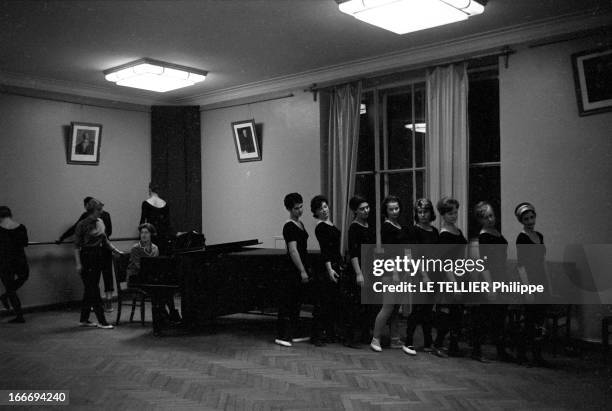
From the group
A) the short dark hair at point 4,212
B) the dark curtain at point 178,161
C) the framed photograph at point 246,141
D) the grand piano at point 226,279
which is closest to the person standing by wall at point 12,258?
the short dark hair at point 4,212

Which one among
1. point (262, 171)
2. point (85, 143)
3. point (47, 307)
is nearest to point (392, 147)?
point (262, 171)

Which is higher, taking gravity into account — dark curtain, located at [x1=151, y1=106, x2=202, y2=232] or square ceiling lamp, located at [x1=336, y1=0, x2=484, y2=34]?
square ceiling lamp, located at [x1=336, y1=0, x2=484, y2=34]

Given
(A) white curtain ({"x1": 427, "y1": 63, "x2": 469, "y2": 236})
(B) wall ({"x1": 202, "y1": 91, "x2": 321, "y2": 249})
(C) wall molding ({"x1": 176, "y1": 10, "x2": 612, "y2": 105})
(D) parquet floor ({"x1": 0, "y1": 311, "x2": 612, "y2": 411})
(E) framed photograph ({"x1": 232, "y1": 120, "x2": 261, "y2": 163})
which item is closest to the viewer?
(D) parquet floor ({"x1": 0, "y1": 311, "x2": 612, "y2": 411})

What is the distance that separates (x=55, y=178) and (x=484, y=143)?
539 centimetres

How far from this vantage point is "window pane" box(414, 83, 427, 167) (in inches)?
266

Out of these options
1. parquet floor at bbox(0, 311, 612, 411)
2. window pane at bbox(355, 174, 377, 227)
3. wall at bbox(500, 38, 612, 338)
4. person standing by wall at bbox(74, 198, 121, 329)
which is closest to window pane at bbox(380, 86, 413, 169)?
window pane at bbox(355, 174, 377, 227)

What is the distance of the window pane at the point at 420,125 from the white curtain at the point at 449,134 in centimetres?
37

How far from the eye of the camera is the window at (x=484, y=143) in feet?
20.5

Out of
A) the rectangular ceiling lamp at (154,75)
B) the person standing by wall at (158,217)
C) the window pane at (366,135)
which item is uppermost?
the rectangular ceiling lamp at (154,75)

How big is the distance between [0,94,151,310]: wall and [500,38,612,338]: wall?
5289 mm

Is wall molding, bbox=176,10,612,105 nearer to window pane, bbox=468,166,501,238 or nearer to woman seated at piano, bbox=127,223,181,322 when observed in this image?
window pane, bbox=468,166,501,238

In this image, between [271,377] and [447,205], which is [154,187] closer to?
[271,377]

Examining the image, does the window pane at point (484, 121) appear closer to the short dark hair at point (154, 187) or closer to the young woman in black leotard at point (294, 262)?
the young woman in black leotard at point (294, 262)

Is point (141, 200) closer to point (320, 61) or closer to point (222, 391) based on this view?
point (320, 61)
